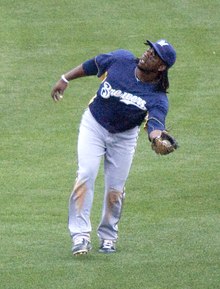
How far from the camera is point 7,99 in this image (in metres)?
18.5

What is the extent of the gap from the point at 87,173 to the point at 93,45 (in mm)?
11340

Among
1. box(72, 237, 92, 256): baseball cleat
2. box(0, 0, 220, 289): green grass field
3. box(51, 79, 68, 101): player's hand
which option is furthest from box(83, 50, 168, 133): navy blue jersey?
box(0, 0, 220, 289): green grass field

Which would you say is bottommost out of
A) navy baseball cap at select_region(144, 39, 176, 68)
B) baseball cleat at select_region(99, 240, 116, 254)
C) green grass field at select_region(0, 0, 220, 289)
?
green grass field at select_region(0, 0, 220, 289)

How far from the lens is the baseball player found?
10328 millimetres

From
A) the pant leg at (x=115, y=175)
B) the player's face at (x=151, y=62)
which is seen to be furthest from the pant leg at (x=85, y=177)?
the player's face at (x=151, y=62)

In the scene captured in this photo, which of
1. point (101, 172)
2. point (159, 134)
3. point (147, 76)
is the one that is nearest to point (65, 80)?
point (147, 76)

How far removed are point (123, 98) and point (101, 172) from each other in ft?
13.7

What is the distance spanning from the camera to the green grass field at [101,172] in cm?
1025

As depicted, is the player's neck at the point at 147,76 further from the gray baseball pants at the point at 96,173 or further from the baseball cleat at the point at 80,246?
the baseball cleat at the point at 80,246

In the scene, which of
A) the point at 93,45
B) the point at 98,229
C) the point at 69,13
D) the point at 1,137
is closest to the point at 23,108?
the point at 1,137

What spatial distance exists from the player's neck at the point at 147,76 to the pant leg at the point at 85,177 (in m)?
0.60

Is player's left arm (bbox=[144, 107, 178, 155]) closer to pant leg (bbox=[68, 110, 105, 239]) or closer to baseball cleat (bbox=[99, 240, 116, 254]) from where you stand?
pant leg (bbox=[68, 110, 105, 239])

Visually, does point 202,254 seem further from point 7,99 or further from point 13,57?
point 13,57

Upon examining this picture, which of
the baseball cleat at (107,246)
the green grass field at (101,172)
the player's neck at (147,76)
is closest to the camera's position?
the green grass field at (101,172)
